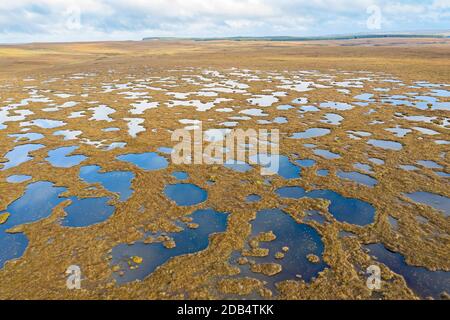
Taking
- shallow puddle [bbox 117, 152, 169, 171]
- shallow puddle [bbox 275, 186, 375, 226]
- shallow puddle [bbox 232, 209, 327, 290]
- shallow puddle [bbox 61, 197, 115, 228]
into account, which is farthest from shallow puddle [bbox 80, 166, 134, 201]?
shallow puddle [bbox 275, 186, 375, 226]

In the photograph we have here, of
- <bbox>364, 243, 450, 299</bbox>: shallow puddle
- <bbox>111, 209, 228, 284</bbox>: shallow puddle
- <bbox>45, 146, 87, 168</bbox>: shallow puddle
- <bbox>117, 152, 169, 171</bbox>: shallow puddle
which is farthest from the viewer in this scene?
<bbox>45, 146, 87, 168</bbox>: shallow puddle

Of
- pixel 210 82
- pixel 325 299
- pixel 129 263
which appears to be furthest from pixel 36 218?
pixel 210 82

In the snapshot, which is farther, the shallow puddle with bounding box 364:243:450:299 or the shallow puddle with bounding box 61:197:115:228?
the shallow puddle with bounding box 61:197:115:228

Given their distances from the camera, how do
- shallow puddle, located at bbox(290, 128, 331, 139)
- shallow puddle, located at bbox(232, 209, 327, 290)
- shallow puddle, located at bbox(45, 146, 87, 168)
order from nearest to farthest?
shallow puddle, located at bbox(232, 209, 327, 290) < shallow puddle, located at bbox(45, 146, 87, 168) < shallow puddle, located at bbox(290, 128, 331, 139)

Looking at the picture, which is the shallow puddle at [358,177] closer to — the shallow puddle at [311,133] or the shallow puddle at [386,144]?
the shallow puddle at [386,144]
